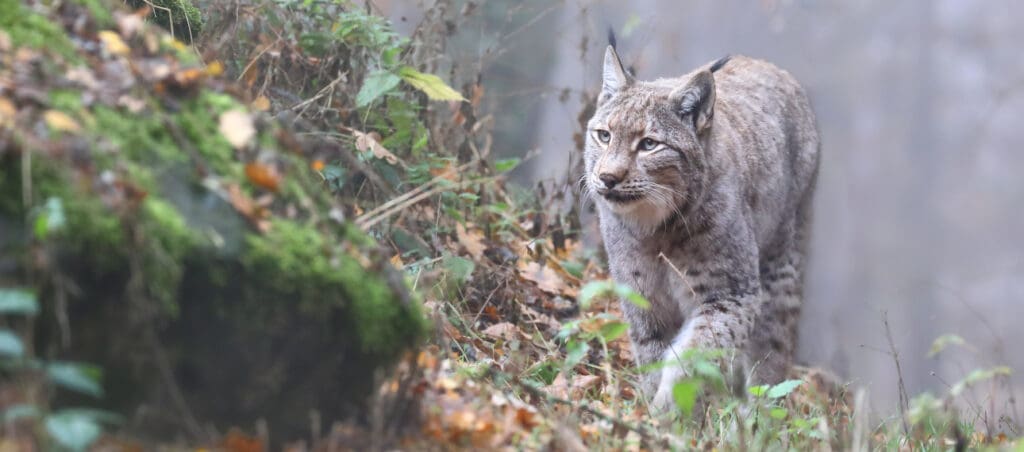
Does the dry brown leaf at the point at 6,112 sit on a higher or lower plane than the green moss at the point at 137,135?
higher

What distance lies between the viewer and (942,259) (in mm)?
12367

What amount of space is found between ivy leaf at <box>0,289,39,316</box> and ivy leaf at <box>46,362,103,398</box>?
143mm

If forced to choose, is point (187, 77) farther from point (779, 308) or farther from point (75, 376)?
point (779, 308)

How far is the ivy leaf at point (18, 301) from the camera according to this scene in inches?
93.5

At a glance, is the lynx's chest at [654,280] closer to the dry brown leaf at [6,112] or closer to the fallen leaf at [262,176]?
the fallen leaf at [262,176]

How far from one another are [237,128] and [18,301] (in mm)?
873

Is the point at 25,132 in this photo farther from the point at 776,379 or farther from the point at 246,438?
the point at 776,379

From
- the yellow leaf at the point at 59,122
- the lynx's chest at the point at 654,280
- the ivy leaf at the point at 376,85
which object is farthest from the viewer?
the ivy leaf at the point at 376,85

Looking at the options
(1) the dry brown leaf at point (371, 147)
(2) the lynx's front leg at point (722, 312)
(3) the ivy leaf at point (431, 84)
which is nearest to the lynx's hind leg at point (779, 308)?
(2) the lynx's front leg at point (722, 312)

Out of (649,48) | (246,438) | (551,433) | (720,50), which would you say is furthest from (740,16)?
(246,438)

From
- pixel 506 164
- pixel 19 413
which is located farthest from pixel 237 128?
pixel 506 164

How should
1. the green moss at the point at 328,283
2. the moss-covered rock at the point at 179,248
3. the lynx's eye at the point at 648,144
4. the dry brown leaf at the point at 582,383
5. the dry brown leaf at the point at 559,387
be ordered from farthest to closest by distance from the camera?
the lynx's eye at the point at 648,144, the dry brown leaf at the point at 582,383, the dry brown leaf at the point at 559,387, the green moss at the point at 328,283, the moss-covered rock at the point at 179,248

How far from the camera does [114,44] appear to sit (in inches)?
120

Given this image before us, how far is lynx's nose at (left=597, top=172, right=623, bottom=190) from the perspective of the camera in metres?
5.56
